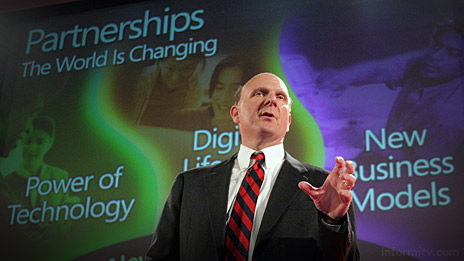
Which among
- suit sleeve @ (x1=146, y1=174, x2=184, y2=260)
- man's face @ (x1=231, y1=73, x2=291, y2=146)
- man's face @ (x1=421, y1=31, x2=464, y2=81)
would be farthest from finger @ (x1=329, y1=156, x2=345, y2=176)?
man's face @ (x1=421, y1=31, x2=464, y2=81)

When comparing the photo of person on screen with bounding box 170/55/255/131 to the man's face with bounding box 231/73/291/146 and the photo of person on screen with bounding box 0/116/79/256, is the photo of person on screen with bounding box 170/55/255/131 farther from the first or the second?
the man's face with bounding box 231/73/291/146

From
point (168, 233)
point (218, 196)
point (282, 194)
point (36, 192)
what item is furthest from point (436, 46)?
point (36, 192)

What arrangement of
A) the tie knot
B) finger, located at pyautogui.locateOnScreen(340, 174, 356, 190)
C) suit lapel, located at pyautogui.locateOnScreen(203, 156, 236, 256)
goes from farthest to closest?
the tie knot, suit lapel, located at pyautogui.locateOnScreen(203, 156, 236, 256), finger, located at pyautogui.locateOnScreen(340, 174, 356, 190)

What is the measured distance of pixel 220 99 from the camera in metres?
3.64

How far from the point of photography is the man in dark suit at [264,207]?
1702 millimetres

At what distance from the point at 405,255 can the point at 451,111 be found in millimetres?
895

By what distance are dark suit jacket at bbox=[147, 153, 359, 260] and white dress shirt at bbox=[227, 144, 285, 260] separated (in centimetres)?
3

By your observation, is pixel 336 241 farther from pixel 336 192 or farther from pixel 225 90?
pixel 225 90

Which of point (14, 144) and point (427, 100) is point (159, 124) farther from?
point (427, 100)

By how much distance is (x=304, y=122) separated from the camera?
3.37 metres

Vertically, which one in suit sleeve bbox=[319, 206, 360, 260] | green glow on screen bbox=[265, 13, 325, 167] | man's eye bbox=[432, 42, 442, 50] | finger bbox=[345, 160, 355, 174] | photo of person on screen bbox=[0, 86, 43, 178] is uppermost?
man's eye bbox=[432, 42, 442, 50]

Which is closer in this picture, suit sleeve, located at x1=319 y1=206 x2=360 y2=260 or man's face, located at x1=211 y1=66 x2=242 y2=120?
suit sleeve, located at x1=319 y1=206 x2=360 y2=260

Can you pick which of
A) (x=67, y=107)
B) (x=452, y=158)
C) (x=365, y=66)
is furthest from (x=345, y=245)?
(x=67, y=107)

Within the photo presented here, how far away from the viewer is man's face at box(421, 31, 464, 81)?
10.4 ft
